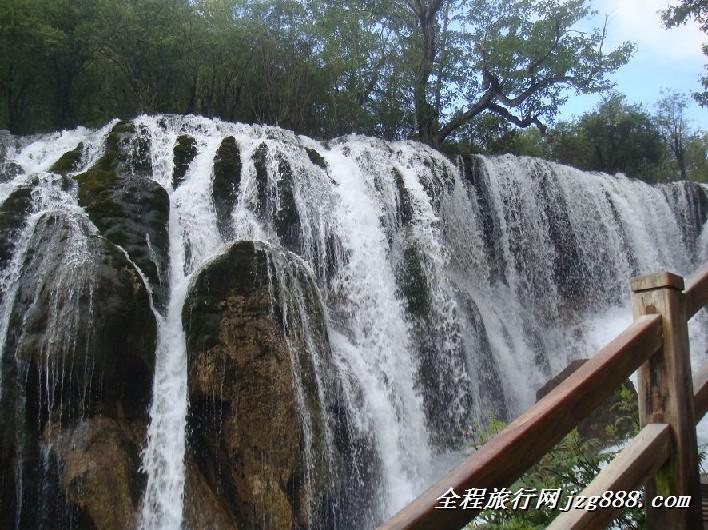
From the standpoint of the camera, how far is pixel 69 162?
11789 mm

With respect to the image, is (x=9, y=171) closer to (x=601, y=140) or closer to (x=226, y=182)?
(x=226, y=182)

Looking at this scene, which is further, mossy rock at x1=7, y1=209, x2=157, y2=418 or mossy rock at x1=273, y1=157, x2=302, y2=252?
mossy rock at x1=273, y1=157, x2=302, y2=252

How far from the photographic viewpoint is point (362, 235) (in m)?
11.4

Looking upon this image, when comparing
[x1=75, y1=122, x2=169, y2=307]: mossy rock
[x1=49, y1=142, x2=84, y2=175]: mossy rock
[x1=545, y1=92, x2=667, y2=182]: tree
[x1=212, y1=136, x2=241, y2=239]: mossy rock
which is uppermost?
[x1=545, y1=92, x2=667, y2=182]: tree

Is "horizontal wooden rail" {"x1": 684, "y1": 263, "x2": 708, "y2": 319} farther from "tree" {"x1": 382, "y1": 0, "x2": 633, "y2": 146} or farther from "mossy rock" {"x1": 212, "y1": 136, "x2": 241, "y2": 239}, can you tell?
"tree" {"x1": 382, "y1": 0, "x2": 633, "y2": 146}

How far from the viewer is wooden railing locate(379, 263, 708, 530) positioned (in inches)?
77.8

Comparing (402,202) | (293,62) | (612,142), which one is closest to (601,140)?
(612,142)

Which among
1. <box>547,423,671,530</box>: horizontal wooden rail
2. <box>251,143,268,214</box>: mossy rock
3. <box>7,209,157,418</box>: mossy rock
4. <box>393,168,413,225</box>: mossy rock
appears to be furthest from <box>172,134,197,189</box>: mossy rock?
<box>547,423,671,530</box>: horizontal wooden rail

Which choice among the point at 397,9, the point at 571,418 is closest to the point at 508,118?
the point at 397,9

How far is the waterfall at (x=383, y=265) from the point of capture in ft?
25.8

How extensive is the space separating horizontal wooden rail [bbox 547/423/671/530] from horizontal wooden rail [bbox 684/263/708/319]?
0.55 metres

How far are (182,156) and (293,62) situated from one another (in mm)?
9516

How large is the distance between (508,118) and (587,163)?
202 inches

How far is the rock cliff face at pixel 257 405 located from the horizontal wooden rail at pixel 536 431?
16.6ft
